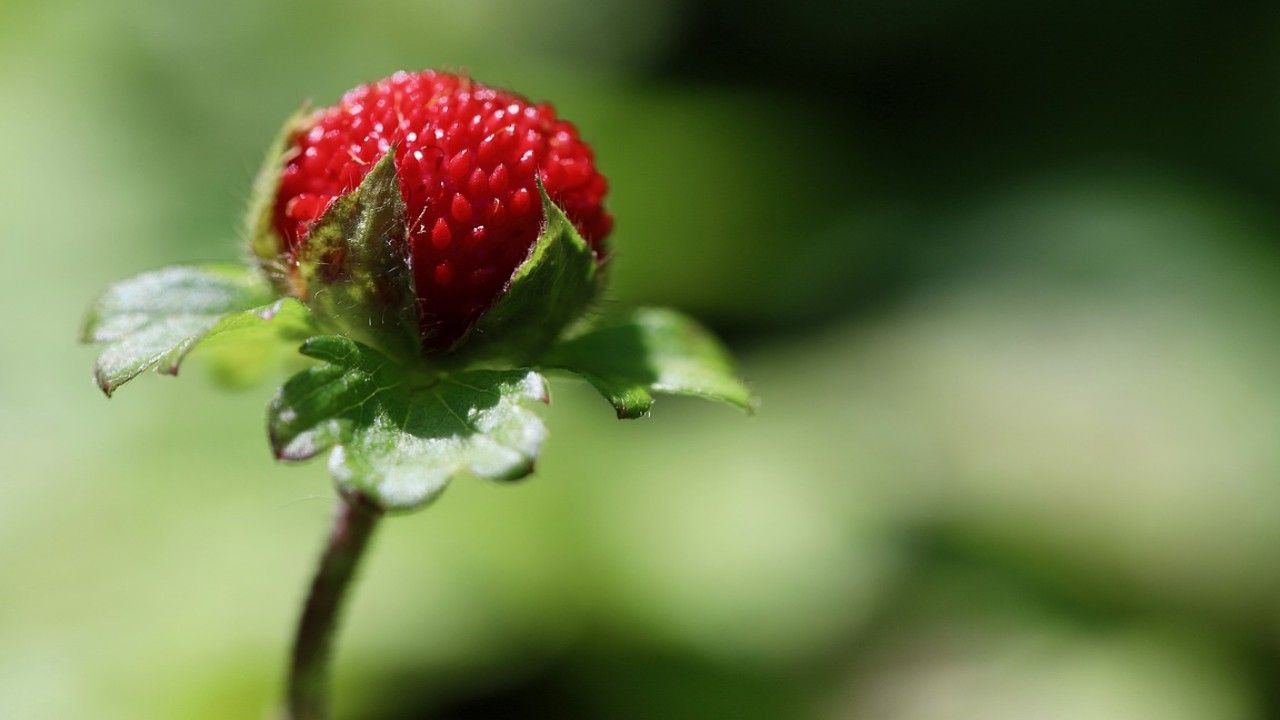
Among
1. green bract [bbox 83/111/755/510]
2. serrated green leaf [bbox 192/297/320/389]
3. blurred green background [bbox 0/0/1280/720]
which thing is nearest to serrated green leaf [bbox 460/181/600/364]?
green bract [bbox 83/111/755/510]

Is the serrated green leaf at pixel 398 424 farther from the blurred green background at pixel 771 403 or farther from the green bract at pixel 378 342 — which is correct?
the blurred green background at pixel 771 403

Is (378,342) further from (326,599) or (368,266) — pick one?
(326,599)

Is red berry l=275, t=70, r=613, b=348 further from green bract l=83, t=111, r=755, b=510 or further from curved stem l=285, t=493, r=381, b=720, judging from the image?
curved stem l=285, t=493, r=381, b=720

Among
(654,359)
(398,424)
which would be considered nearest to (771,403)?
(654,359)

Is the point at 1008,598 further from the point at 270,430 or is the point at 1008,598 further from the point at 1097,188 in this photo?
the point at 270,430

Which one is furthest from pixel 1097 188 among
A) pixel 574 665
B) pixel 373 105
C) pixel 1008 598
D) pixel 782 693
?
pixel 373 105

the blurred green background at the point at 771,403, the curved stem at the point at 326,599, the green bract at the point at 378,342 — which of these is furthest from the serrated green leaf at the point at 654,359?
the blurred green background at the point at 771,403
